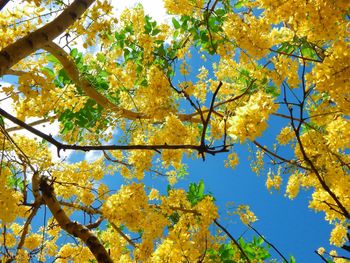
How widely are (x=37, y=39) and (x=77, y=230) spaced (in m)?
1.61

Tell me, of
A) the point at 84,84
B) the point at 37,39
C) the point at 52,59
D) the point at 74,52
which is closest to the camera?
the point at 37,39

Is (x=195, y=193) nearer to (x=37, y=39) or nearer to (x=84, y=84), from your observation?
(x=84, y=84)

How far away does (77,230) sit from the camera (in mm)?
3164

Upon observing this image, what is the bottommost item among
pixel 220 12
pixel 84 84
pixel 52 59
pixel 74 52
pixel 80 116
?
pixel 84 84

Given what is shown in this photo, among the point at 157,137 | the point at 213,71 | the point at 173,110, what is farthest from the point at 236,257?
the point at 213,71

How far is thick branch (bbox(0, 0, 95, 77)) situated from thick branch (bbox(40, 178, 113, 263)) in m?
1.40

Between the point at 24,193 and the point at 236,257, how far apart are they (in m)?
2.55

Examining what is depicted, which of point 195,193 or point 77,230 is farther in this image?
point 195,193

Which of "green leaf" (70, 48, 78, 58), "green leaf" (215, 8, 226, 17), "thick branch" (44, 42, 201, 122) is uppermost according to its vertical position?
"green leaf" (215, 8, 226, 17)

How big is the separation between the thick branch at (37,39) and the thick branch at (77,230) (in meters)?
1.40

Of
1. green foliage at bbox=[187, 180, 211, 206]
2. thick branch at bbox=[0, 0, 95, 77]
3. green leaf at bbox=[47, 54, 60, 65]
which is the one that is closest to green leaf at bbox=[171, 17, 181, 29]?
green leaf at bbox=[47, 54, 60, 65]

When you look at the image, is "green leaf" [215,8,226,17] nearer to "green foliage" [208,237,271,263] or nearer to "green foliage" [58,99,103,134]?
"green foliage" [58,99,103,134]

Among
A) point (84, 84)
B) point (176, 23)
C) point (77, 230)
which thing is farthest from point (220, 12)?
point (77, 230)

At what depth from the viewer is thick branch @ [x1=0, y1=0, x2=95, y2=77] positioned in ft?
7.06
